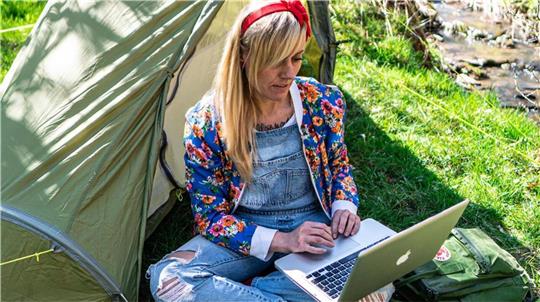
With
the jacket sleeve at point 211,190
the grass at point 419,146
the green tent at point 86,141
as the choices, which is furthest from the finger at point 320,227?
the grass at point 419,146

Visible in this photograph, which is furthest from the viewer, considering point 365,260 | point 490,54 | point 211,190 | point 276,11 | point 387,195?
point 490,54

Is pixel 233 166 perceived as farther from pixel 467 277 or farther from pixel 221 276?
pixel 467 277

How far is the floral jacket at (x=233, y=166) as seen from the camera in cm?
244

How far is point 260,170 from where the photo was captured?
2.50 m

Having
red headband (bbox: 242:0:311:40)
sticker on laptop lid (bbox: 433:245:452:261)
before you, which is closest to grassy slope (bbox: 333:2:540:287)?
sticker on laptop lid (bbox: 433:245:452:261)

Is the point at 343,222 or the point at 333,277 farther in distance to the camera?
the point at 343,222

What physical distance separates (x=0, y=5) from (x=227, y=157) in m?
2.98

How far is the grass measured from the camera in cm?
318

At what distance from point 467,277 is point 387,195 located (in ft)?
2.62

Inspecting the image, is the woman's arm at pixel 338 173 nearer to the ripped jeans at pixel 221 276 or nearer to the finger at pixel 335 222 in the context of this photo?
the finger at pixel 335 222

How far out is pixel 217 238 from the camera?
247cm

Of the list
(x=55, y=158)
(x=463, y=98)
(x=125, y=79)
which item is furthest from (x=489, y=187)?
(x=55, y=158)

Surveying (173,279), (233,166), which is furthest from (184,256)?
(233,166)

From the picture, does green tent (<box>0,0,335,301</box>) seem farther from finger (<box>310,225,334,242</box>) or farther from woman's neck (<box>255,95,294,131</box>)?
finger (<box>310,225,334,242</box>)
